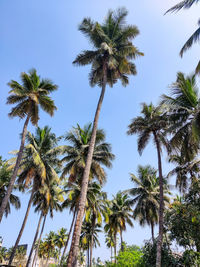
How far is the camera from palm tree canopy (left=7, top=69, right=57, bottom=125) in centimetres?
1738

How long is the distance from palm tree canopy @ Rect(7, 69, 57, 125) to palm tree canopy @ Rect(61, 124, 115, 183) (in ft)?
16.3

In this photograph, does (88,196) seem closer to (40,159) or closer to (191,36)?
(40,159)

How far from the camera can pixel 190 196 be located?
14.2 metres

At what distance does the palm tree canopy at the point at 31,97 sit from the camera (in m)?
17.4

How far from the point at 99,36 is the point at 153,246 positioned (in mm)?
16861

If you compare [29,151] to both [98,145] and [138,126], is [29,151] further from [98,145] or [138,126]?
[138,126]

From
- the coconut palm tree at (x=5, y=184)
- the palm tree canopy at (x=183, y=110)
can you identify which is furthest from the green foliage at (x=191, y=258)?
the coconut palm tree at (x=5, y=184)

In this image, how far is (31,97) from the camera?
56.2ft

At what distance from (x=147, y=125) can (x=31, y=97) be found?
10.1 metres

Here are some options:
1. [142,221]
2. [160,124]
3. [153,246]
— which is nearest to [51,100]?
[160,124]

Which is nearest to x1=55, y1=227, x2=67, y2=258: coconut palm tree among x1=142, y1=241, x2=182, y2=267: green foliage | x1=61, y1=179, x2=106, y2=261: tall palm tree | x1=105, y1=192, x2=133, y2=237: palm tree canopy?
x1=105, y1=192, x2=133, y2=237: palm tree canopy

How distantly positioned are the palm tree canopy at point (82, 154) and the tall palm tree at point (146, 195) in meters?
8.02

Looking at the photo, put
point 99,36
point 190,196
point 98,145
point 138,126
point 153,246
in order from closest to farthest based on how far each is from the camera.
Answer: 1. point 190,196
2. point 99,36
3. point 153,246
4. point 138,126
5. point 98,145

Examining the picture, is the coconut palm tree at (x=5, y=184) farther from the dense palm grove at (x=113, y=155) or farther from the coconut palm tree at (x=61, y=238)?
the coconut palm tree at (x=61, y=238)
